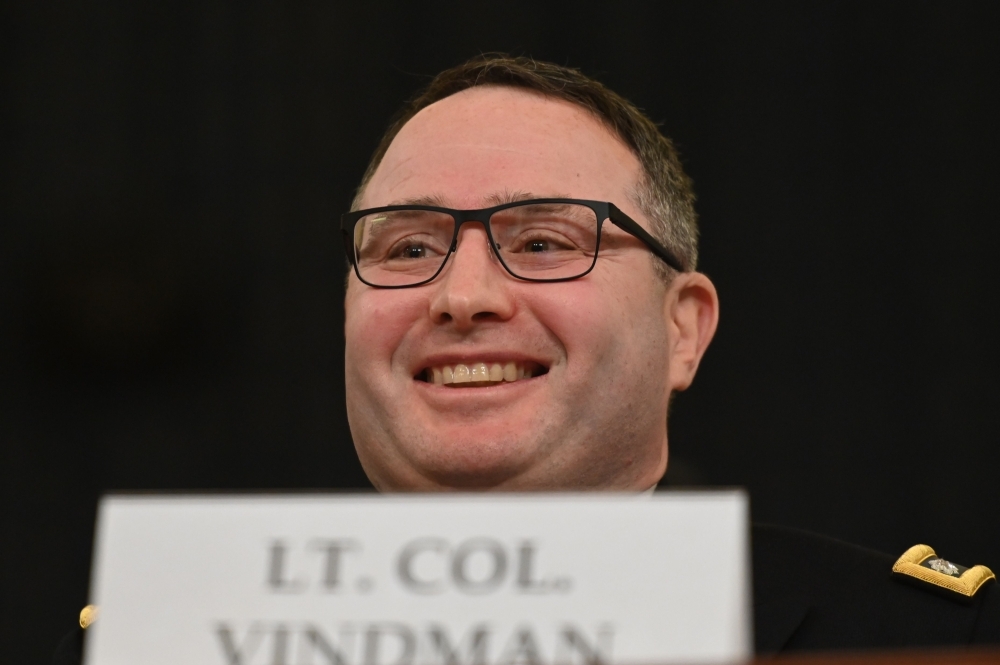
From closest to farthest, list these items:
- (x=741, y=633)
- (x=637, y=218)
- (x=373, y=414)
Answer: (x=741, y=633) → (x=373, y=414) → (x=637, y=218)

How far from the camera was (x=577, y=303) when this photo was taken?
1603 mm

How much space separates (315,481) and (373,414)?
5.79 ft

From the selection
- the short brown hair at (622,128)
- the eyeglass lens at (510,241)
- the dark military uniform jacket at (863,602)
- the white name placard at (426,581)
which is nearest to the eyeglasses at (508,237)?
the eyeglass lens at (510,241)

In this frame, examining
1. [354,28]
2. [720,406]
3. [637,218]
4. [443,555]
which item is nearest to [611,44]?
[354,28]

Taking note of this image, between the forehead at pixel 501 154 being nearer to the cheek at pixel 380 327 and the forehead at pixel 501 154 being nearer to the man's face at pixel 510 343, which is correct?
the man's face at pixel 510 343

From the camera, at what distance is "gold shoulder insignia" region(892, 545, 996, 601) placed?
1.60 meters

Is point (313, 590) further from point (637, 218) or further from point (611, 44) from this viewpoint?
point (611, 44)

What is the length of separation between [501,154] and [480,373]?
0.33 m

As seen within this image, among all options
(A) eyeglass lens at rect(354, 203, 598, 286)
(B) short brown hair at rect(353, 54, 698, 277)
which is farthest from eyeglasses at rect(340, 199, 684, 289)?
(B) short brown hair at rect(353, 54, 698, 277)

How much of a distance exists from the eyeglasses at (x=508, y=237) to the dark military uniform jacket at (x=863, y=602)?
51cm

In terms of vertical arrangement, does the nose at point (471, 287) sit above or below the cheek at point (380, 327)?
above

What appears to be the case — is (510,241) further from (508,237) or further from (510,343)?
(510,343)

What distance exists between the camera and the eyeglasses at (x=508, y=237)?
64.5 inches

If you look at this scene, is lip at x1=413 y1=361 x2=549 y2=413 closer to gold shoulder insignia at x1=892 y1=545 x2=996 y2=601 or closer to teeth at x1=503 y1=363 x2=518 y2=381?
teeth at x1=503 y1=363 x2=518 y2=381
